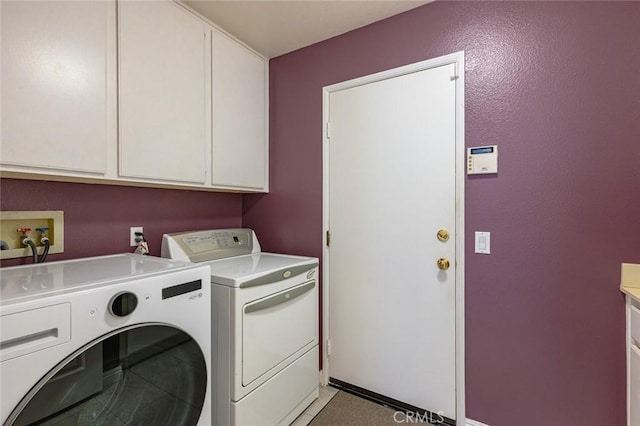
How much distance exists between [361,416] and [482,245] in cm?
119

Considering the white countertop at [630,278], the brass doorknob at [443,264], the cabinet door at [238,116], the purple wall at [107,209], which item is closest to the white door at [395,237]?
the brass doorknob at [443,264]

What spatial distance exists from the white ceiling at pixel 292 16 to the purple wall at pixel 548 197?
0.63 ft

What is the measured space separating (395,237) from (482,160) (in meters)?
0.62

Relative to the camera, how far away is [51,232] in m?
1.37

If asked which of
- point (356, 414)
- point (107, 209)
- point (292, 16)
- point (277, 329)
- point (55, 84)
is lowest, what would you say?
point (356, 414)

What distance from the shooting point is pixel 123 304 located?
936 mm

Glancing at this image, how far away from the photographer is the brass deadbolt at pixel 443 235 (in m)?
1.60

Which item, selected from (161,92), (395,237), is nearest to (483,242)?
(395,237)

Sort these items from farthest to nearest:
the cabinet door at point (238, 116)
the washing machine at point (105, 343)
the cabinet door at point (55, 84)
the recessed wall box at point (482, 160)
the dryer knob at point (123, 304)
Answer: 1. the cabinet door at point (238, 116)
2. the recessed wall box at point (482, 160)
3. the cabinet door at point (55, 84)
4. the dryer knob at point (123, 304)
5. the washing machine at point (105, 343)

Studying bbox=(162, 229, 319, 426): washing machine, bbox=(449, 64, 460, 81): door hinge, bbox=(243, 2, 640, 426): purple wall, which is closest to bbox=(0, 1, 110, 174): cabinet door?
bbox=(162, 229, 319, 426): washing machine

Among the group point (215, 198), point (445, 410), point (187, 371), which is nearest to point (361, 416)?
A: point (445, 410)

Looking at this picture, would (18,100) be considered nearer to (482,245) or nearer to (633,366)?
(482,245)

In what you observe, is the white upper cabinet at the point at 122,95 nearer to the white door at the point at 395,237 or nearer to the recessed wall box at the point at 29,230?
the recessed wall box at the point at 29,230

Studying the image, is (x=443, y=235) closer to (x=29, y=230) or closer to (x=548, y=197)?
(x=548, y=197)
